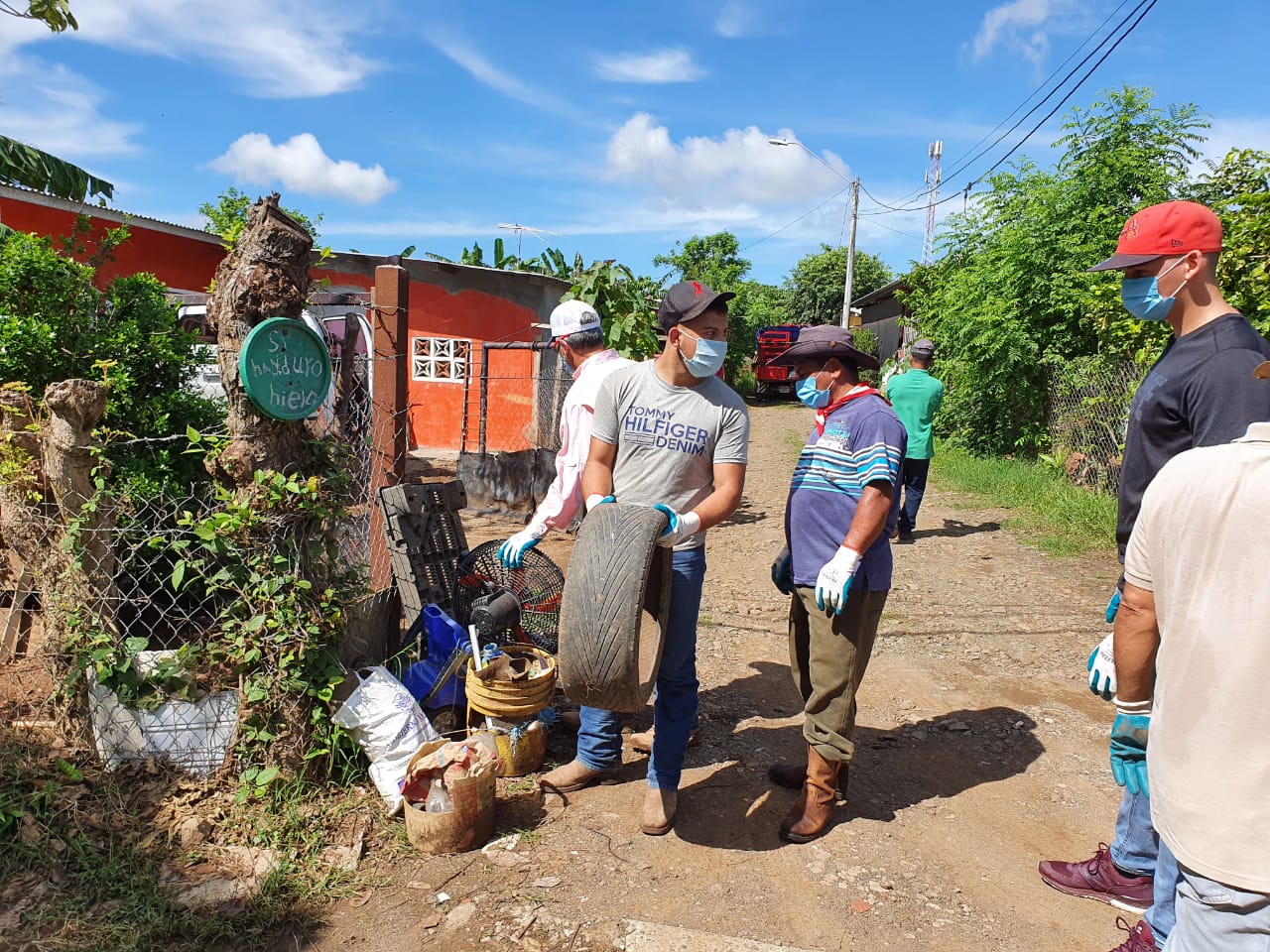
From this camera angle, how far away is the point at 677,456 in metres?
3.16

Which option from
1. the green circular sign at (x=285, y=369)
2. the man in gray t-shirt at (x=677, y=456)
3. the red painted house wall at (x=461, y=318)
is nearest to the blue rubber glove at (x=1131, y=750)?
the man in gray t-shirt at (x=677, y=456)

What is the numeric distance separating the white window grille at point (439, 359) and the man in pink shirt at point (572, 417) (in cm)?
952

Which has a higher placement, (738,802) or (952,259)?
(952,259)

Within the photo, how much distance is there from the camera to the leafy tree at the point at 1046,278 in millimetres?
10508

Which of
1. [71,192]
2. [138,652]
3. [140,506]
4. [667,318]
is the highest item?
[71,192]

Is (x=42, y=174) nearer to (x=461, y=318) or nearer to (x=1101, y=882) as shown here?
(x=461, y=318)

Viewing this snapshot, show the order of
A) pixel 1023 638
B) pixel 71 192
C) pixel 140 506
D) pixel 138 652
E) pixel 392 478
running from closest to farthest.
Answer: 1. pixel 138 652
2. pixel 140 506
3. pixel 392 478
4. pixel 1023 638
5. pixel 71 192

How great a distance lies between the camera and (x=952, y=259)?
14.7 metres

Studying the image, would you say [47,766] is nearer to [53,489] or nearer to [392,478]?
[53,489]

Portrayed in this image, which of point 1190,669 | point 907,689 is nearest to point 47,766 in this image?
point 1190,669

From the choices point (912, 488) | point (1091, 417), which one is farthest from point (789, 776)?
point (1091, 417)

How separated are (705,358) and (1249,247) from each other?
661 cm

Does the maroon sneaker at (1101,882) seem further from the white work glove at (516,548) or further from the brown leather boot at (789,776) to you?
the white work glove at (516,548)

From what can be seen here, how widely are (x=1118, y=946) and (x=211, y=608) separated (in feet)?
11.7
